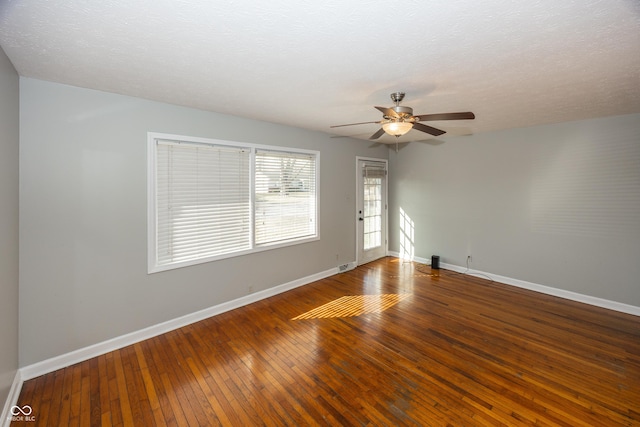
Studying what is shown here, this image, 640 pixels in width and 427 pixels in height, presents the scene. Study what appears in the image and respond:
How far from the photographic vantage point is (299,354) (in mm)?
2512

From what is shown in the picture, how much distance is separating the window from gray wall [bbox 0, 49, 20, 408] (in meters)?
0.93

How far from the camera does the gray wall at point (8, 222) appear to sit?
1.77m

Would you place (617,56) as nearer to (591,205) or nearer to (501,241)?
(591,205)

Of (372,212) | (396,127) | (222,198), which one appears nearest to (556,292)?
(372,212)

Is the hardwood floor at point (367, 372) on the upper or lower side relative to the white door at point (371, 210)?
lower

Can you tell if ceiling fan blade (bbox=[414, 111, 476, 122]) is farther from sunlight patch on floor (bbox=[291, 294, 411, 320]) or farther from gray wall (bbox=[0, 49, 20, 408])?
gray wall (bbox=[0, 49, 20, 408])

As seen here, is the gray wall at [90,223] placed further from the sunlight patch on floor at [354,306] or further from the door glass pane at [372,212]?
the door glass pane at [372,212]

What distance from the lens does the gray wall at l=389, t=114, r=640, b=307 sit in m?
3.37

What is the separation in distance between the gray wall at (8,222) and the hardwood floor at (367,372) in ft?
1.22

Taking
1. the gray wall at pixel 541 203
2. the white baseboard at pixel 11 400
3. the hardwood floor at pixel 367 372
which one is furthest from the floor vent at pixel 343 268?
the white baseboard at pixel 11 400

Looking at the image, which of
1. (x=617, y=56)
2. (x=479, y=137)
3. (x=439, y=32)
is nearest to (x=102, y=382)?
(x=439, y=32)

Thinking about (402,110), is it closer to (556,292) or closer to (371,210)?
(371,210)

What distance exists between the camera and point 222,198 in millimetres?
3322

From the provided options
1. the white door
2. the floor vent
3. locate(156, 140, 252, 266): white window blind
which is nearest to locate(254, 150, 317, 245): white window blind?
locate(156, 140, 252, 266): white window blind
